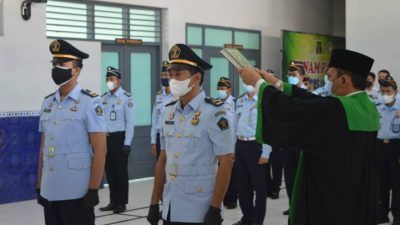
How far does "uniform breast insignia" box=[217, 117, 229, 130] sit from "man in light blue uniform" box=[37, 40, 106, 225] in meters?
0.88

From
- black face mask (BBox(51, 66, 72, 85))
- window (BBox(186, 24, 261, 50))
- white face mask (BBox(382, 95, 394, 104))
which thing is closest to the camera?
black face mask (BBox(51, 66, 72, 85))

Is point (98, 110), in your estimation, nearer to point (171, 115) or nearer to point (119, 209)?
point (171, 115)

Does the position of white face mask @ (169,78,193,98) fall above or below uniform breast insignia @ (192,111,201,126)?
above

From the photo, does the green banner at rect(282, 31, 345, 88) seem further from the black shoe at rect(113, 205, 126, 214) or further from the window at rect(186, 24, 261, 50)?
the black shoe at rect(113, 205, 126, 214)

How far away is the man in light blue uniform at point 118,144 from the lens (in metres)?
7.92

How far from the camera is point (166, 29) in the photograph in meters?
11.2

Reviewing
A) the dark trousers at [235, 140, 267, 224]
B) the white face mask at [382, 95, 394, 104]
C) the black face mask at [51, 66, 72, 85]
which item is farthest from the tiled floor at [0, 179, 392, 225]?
the black face mask at [51, 66, 72, 85]

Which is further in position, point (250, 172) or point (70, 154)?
point (250, 172)

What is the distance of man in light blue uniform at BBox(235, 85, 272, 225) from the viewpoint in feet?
22.1

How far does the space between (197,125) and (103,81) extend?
676cm

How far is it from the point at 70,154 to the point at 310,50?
11275mm

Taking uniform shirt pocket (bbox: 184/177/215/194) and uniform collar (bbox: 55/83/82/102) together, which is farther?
uniform collar (bbox: 55/83/82/102)

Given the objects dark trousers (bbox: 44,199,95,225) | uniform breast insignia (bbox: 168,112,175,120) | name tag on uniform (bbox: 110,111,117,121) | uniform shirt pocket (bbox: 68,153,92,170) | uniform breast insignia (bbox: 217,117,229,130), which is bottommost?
dark trousers (bbox: 44,199,95,225)

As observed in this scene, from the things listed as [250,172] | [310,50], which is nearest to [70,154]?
[250,172]
